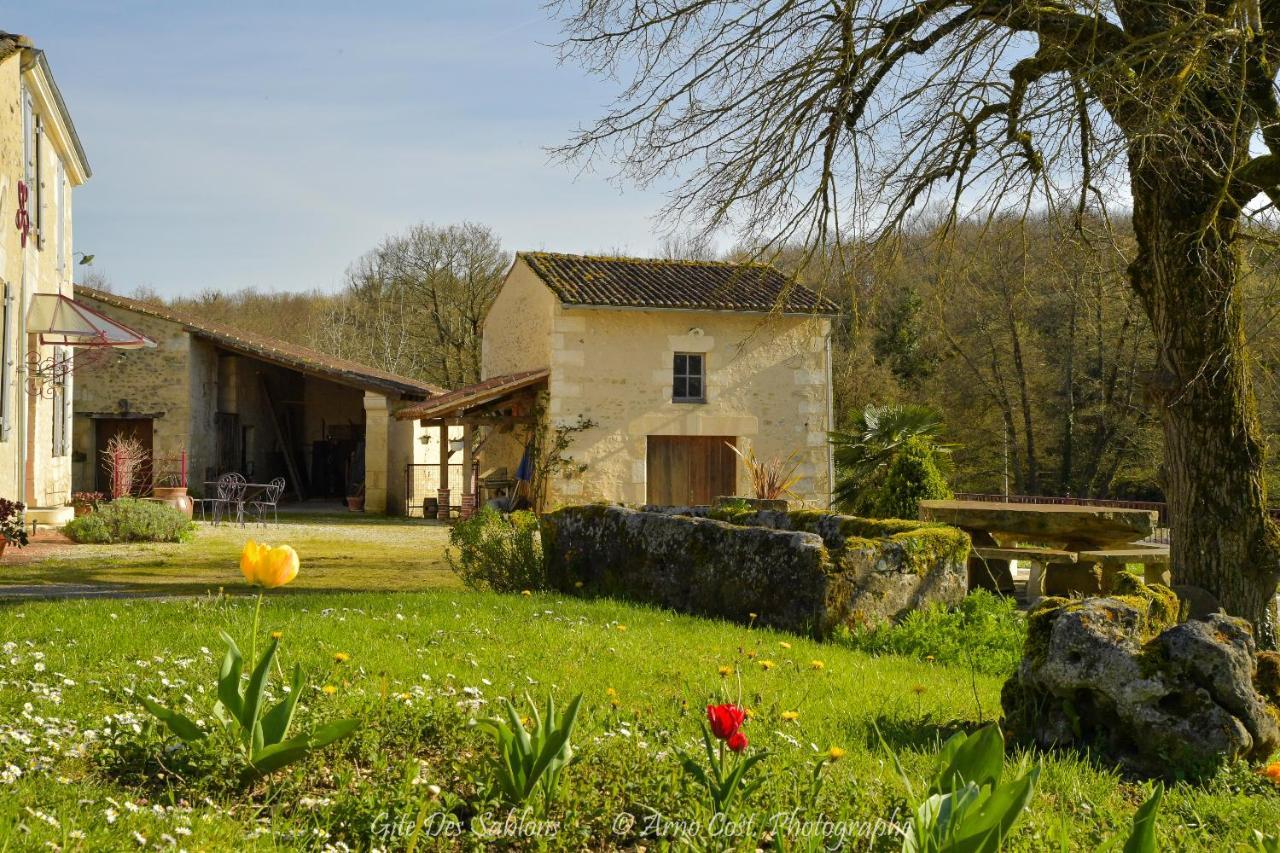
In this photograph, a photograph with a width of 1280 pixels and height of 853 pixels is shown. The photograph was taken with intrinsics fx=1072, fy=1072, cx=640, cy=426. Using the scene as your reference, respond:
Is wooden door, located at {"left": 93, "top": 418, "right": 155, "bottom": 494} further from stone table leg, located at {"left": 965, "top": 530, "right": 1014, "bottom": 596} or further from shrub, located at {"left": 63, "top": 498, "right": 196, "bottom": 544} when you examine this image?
stone table leg, located at {"left": 965, "top": 530, "right": 1014, "bottom": 596}

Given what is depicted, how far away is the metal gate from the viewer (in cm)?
2547

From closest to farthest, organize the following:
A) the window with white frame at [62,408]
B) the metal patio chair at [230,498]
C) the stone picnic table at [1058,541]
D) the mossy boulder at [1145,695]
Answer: the mossy boulder at [1145,695] < the stone picnic table at [1058,541] < the window with white frame at [62,408] < the metal patio chair at [230,498]

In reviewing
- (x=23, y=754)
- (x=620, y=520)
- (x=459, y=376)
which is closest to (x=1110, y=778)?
(x=23, y=754)

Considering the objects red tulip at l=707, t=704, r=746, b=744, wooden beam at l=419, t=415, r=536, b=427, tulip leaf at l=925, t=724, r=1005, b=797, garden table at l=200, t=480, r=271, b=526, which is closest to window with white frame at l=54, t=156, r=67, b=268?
garden table at l=200, t=480, r=271, b=526

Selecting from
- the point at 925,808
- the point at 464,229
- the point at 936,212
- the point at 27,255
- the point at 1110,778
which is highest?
the point at 464,229

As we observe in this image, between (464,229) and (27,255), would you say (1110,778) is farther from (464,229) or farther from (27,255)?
(464,229)

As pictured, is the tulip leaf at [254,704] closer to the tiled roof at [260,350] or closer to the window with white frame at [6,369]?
the window with white frame at [6,369]

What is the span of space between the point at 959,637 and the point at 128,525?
13.6 metres

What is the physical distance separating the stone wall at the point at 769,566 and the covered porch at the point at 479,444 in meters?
12.4

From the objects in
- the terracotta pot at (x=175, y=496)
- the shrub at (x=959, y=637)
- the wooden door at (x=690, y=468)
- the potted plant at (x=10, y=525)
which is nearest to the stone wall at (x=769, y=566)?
the shrub at (x=959, y=637)

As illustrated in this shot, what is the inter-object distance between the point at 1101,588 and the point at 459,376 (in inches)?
1260

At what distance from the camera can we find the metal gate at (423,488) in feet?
83.6

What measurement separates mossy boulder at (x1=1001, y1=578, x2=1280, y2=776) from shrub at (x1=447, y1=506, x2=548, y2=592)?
5.55 metres

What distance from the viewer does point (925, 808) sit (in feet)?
8.84
